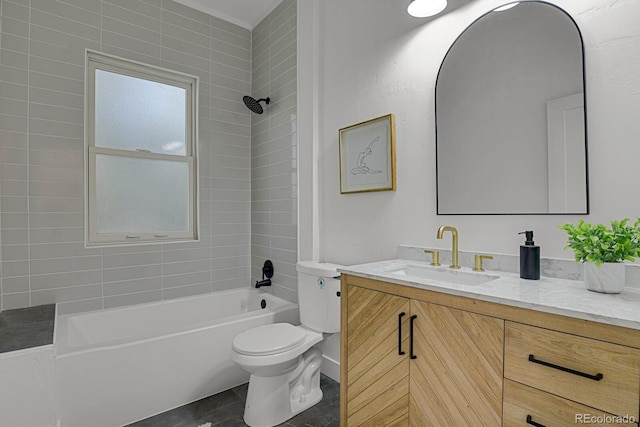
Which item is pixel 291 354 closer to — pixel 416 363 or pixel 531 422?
pixel 416 363

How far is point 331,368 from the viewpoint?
2.28 metres

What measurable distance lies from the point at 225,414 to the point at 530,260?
1.78 meters

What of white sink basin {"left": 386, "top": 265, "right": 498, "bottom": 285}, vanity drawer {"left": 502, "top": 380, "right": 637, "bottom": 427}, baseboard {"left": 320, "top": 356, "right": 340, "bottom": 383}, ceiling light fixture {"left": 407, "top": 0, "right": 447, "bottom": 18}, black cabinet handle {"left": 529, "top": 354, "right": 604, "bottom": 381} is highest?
ceiling light fixture {"left": 407, "top": 0, "right": 447, "bottom": 18}

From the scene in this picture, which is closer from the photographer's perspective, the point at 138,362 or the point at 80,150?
the point at 138,362

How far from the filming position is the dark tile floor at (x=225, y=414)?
70.6 inches

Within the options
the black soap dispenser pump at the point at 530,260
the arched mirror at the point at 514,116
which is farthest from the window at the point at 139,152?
the black soap dispenser pump at the point at 530,260

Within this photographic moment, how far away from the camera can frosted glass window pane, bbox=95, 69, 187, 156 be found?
2473 millimetres

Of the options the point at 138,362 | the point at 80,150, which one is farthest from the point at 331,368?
the point at 80,150

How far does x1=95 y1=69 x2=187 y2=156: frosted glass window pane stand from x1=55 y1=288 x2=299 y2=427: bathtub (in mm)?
1291

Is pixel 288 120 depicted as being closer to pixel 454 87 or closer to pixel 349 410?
pixel 454 87

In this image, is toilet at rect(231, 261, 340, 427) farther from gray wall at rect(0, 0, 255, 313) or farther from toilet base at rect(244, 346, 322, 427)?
gray wall at rect(0, 0, 255, 313)

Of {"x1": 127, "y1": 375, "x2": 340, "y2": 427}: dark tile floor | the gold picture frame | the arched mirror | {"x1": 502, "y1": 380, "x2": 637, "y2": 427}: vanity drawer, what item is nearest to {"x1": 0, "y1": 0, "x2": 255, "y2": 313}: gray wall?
the gold picture frame

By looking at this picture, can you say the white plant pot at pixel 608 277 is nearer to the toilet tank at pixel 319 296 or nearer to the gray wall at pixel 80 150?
the toilet tank at pixel 319 296

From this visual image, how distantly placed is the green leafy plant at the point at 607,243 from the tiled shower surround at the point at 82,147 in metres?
1.85
